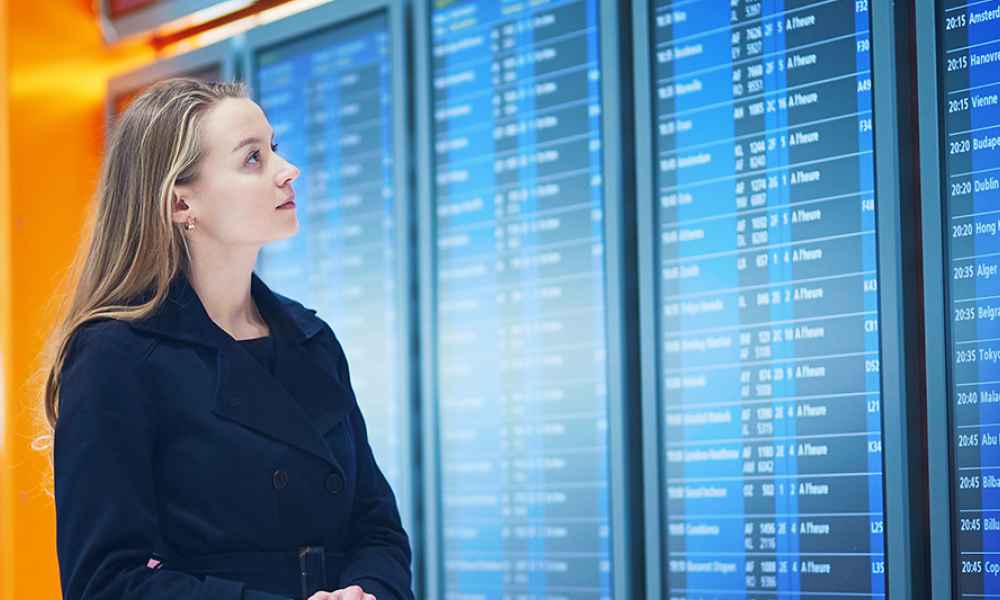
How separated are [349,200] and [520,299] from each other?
1.95ft

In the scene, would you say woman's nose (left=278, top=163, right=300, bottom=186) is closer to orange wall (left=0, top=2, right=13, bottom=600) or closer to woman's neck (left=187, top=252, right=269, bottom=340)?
woman's neck (left=187, top=252, right=269, bottom=340)

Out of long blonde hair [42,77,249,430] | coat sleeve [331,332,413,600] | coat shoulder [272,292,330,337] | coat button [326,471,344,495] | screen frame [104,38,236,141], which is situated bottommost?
coat sleeve [331,332,413,600]

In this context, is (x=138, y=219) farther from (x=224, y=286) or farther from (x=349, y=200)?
(x=349, y=200)

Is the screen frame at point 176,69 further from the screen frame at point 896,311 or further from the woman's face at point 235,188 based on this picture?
the screen frame at point 896,311

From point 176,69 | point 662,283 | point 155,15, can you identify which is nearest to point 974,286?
point 662,283

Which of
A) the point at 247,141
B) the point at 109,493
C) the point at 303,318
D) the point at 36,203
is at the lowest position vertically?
the point at 109,493

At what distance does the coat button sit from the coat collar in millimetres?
21

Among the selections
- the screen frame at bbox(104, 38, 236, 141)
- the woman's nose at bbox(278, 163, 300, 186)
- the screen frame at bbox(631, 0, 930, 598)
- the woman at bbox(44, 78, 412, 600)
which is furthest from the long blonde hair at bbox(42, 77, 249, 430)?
the screen frame at bbox(104, 38, 236, 141)

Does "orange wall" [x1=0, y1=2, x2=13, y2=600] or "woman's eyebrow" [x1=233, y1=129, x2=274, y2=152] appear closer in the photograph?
"woman's eyebrow" [x1=233, y1=129, x2=274, y2=152]

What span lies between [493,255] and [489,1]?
0.56 metres

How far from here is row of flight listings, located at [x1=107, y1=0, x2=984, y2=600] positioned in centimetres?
229

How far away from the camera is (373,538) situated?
1870 mm

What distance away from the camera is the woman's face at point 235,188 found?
1806mm

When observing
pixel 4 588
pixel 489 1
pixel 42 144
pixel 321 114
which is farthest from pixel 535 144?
pixel 4 588
